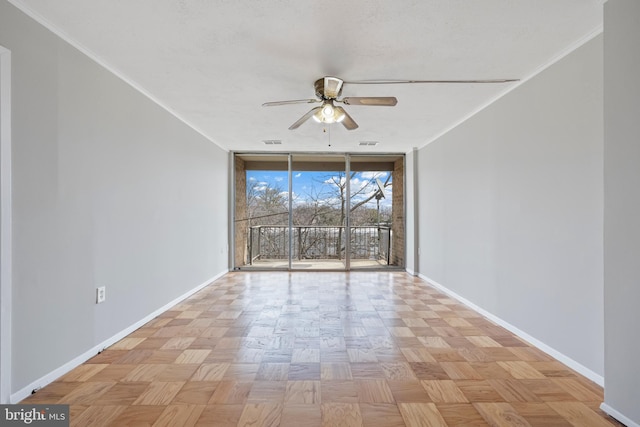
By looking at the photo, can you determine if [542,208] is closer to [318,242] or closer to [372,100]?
[372,100]

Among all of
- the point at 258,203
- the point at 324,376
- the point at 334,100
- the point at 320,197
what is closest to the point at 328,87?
the point at 334,100

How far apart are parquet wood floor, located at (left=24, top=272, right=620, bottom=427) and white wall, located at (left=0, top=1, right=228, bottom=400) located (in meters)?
0.31

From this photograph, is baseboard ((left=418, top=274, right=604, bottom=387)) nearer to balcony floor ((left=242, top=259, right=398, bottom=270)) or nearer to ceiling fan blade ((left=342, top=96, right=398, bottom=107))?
ceiling fan blade ((left=342, top=96, right=398, bottom=107))

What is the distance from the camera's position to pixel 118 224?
8.75 feet

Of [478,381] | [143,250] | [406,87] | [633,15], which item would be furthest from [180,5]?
[478,381]

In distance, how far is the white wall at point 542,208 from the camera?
206 cm

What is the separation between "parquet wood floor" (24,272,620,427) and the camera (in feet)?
5.58

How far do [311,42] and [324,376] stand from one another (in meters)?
2.31

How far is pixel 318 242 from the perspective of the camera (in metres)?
6.56

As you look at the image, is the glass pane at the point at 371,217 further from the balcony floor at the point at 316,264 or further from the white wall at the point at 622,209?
the white wall at the point at 622,209

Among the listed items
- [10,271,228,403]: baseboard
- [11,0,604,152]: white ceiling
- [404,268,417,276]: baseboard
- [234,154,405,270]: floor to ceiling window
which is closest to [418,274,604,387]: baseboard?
[404,268,417,276]: baseboard

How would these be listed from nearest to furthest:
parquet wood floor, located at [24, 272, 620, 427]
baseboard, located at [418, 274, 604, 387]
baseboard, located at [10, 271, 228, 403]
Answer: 1. parquet wood floor, located at [24, 272, 620, 427]
2. baseboard, located at [10, 271, 228, 403]
3. baseboard, located at [418, 274, 604, 387]

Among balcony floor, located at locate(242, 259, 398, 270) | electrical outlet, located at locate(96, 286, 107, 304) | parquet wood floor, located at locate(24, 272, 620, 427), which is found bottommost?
parquet wood floor, located at locate(24, 272, 620, 427)

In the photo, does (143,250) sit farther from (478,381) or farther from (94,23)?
(478,381)
